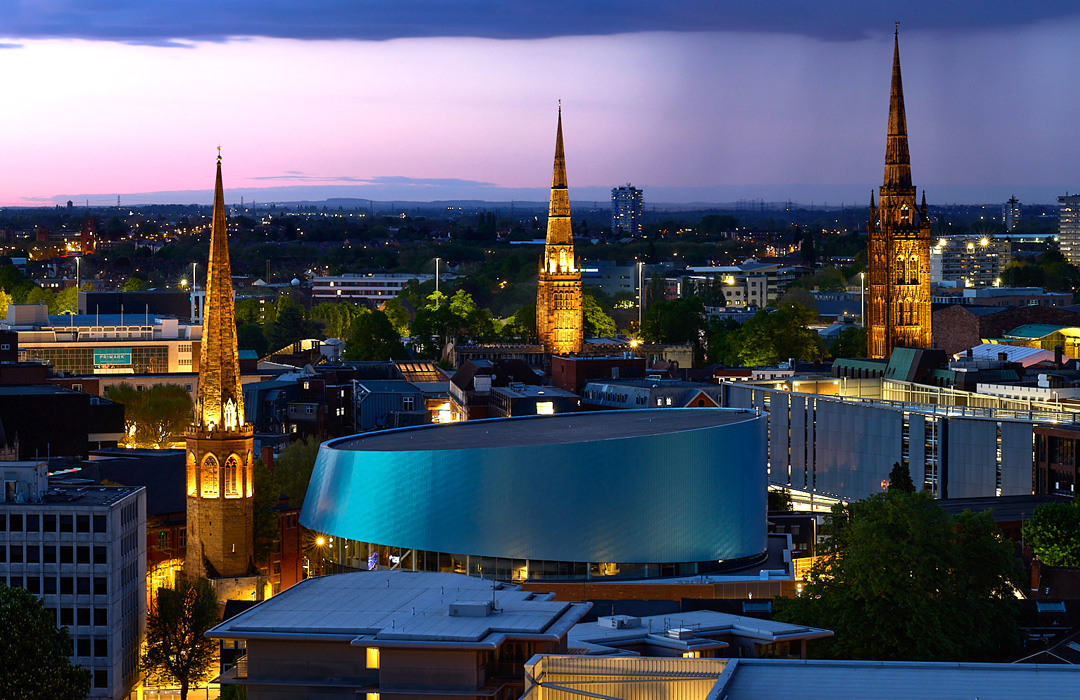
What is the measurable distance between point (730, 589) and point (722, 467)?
20.2 feet

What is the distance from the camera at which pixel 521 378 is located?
154500 millimetres

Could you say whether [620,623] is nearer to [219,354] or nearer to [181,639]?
[181,639]

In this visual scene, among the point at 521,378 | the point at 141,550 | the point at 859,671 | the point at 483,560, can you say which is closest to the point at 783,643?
the point at 859,671

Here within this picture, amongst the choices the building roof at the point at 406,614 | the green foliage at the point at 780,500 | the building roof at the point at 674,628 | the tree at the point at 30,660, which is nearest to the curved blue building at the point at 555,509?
the building roof at the point at 406,614

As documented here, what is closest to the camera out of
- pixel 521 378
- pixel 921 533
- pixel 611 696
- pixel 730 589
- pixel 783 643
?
pixel 611 696

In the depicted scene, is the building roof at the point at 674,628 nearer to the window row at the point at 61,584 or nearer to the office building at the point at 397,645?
the office building at the point at 397,645

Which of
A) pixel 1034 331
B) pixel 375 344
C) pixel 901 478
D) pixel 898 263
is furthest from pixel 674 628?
pixel 375 344

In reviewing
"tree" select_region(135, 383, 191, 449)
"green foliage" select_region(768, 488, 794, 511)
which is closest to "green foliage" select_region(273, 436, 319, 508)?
"tree" select_region(135, 383, 191, 449)

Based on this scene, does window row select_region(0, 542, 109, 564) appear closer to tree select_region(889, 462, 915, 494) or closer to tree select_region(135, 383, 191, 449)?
tree select_region(889, 462, 915, 494)

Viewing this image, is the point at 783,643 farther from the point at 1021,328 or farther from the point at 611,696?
the point at 1021,328

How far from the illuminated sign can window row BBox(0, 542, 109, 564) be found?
89101 millimetres

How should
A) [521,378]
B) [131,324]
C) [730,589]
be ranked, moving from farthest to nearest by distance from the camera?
1. [131,324]
2. [521,378]
3. [730,589]

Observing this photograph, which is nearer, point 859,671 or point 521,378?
point 859,671

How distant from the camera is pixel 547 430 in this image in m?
90.3
